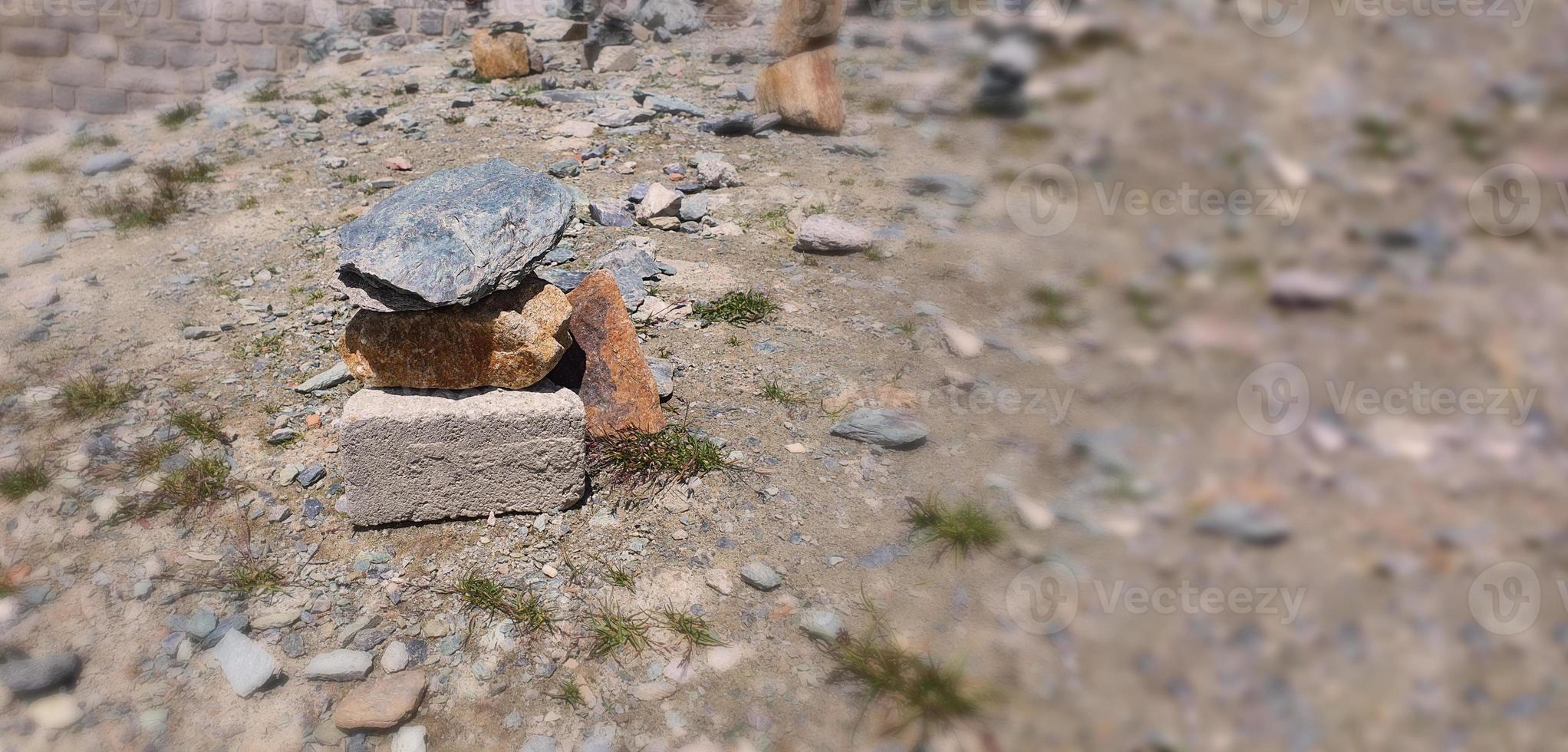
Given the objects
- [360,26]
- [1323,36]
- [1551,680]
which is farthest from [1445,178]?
[360,26]

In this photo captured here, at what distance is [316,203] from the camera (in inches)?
234

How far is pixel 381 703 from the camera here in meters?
2.35

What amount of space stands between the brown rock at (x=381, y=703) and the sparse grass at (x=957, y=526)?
1.72m

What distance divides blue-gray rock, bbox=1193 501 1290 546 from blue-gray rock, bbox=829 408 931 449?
3.53 ft

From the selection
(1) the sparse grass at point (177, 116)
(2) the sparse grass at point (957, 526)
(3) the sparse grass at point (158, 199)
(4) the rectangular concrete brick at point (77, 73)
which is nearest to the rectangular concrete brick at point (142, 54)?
(4) the rectangular concrete brick at point (77, 73)

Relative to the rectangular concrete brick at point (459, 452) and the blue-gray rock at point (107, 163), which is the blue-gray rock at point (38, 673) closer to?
the rectangular concrete brick at point (459, 452)

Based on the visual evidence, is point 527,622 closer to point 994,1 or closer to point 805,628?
point 805,628

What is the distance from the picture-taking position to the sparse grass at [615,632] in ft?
8.30

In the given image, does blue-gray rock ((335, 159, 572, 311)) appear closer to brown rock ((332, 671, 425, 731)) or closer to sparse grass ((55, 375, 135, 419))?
brown rock ((332, 671, 425, 731))

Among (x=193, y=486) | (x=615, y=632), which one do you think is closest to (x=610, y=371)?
(x=615, y=632)

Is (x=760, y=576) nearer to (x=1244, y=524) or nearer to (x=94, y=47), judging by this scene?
(x=1244, y=524)

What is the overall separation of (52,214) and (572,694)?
6123mm

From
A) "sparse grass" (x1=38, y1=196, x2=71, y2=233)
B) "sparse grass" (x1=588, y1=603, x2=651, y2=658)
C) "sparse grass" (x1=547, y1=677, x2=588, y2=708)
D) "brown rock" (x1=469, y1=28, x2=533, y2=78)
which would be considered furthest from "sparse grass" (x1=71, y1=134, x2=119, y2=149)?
"sparse grass" (x1=547, y1=677, x2=588, y2=708)

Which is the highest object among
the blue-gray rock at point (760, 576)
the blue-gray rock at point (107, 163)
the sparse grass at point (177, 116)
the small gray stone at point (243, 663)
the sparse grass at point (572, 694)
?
the sparse grass at point (177, 116)
